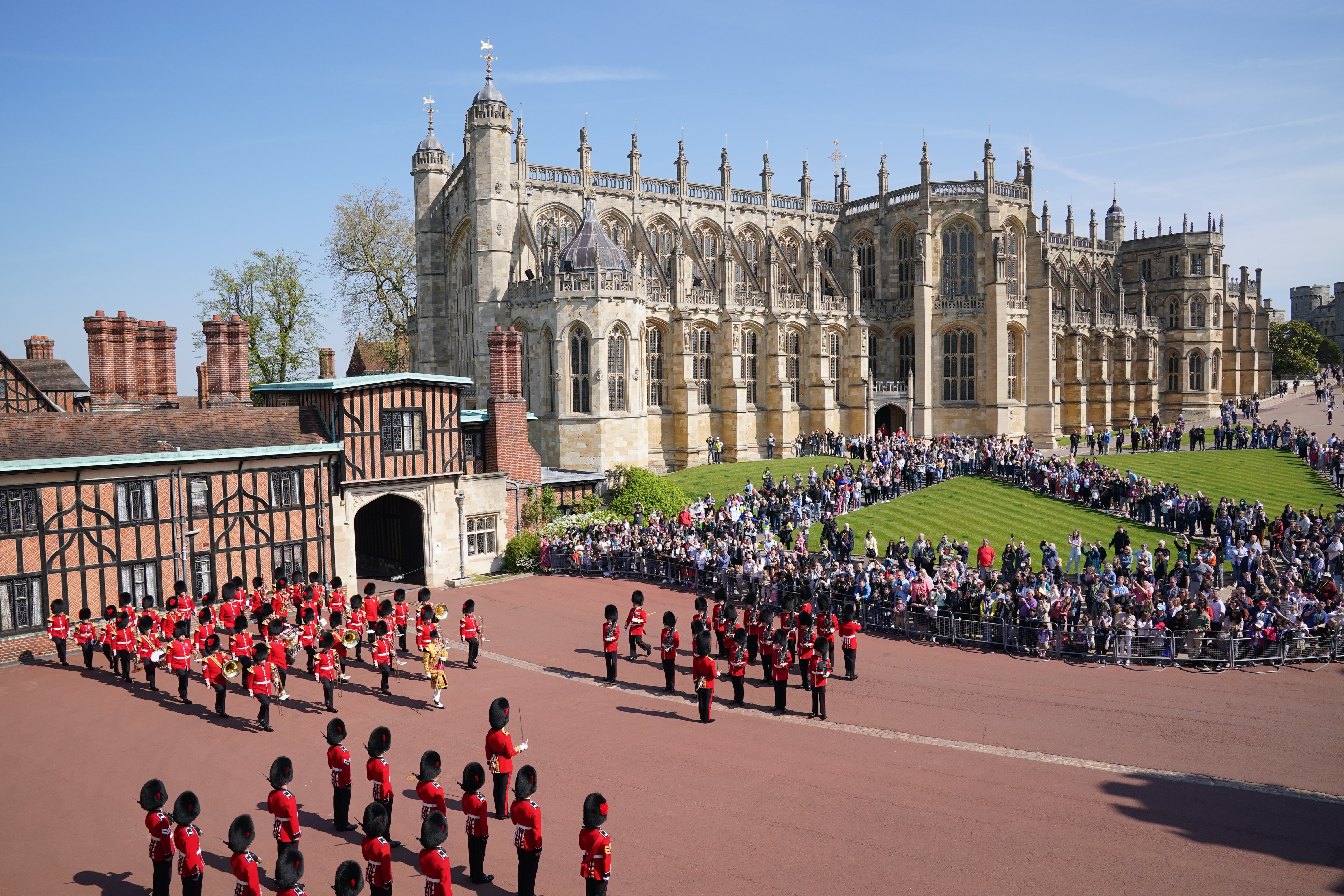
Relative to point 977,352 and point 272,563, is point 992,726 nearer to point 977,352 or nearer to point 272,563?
point 272,563

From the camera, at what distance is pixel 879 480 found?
106ft

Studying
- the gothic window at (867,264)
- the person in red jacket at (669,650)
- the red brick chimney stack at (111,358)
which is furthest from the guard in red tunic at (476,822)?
the gothic window at (867,264)

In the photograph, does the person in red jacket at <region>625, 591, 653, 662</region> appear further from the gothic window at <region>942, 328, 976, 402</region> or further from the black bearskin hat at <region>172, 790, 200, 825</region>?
the gothic window at <region>942, 328, 976, 402</region>

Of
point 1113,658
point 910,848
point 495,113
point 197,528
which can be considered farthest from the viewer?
point 495,113

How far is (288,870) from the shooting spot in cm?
818

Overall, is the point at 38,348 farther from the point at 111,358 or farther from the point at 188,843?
the point at 188,843

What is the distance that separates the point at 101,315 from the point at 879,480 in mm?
24969

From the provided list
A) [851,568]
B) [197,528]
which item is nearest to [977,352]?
[851,568]

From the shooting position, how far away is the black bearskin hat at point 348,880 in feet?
25.4

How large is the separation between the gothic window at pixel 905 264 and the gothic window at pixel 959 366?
6.99 feet

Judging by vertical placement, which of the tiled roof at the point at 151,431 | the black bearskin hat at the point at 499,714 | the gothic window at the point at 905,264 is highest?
the gothic window at the point at 905,264

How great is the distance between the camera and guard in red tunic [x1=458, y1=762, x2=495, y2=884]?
31.8ft

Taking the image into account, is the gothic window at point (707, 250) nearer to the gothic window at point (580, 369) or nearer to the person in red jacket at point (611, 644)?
the gothic window at point (580, 369)

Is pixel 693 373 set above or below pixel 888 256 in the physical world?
below
